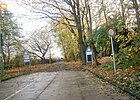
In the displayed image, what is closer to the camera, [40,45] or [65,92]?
[65,92]

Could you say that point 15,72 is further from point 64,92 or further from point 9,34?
point 64,92

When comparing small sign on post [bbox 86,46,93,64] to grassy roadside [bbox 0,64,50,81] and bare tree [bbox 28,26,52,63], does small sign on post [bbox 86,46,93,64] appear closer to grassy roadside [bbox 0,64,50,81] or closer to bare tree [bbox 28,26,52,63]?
grassy roadside [bbox 0,64,50,81]

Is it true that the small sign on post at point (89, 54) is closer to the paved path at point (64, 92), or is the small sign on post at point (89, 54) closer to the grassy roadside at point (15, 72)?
the grassy roadside at point (15, 72)

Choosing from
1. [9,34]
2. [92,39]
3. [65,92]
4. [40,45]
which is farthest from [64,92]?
[40,45]

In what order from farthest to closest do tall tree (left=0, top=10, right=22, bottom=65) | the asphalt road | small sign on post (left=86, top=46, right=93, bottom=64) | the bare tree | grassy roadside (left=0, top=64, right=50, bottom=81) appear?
1. the bare tree
2. tall tree (left=0, top=10, right=22, bottom=65)
3. small sign on post (left=86, top=46, right=93, bottom=64)
4. grassy roadside (left=0, top=64, right=50, bottom=81)
5. the asphalt road

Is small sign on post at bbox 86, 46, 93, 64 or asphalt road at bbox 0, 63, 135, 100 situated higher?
small sign on post at bbox 86, 46, 93, 64

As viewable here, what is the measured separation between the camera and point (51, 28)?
39281 millimetres

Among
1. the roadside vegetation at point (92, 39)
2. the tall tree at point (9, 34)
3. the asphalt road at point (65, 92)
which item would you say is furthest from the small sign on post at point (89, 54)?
the asphalt road at point (65, 92)

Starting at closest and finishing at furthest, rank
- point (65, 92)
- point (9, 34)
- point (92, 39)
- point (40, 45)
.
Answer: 1. point (65, 92)
2. point (92, 39)
3. point (9, 34)
4. point (40, 45)

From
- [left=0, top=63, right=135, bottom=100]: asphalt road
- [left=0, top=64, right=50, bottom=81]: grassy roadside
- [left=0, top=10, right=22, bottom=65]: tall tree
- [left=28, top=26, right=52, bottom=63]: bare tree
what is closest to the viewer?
[left=0, top=63, right=135, bottom=100]: asphalt road

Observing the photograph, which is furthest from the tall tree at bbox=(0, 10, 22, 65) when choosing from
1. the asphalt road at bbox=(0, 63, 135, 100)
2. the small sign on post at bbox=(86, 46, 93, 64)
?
the asphalt road at bbox=(0, 63, 135, 100)

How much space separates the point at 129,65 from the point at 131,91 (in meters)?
7.93

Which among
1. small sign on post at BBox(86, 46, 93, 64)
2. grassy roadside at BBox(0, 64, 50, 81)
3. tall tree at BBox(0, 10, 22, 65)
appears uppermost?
tall tree at BBox(0, 10, 22, 65)

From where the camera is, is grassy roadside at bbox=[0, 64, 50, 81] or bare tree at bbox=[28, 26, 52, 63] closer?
grassy roadside at bbox=[0, 64, 50, 81]
